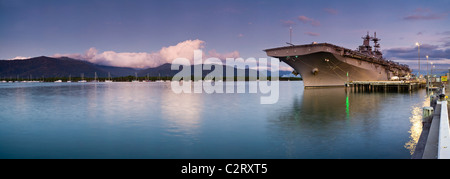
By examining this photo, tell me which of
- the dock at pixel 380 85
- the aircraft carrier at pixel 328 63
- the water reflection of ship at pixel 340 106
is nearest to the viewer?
the water reflection of ship at pixel 340 106

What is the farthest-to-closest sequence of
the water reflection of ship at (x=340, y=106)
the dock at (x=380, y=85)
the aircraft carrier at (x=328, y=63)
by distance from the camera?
the dock at (x=380, y=85), the aircraft carrier at (x=328, y=63), the water reflection of ship at (x=340, y=106)

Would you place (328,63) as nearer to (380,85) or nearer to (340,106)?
(380,85)

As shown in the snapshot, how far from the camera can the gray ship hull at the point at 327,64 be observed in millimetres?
50625

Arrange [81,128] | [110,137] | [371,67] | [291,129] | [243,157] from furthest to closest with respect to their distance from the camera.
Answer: [371,67] → [81,128] → [291,129] → [110,137] → [243,157]

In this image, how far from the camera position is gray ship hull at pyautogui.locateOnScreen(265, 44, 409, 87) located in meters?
50.6

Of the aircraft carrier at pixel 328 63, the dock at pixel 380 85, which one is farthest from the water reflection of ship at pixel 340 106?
the dock at pixel 380 85

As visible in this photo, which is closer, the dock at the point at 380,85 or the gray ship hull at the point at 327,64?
the gray ship hull at the point at 327,64

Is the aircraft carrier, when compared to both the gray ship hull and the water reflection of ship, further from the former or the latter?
the water reflection of ship

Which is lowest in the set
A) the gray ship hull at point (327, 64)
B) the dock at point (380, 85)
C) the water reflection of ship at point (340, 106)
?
the water reflection of ship at point (340, 106)

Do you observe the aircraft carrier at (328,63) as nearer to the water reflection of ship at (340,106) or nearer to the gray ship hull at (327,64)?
the gray ship hull at (327,64)

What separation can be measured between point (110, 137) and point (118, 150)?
2760mm
